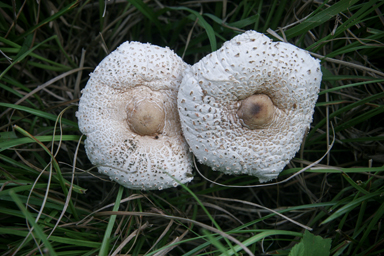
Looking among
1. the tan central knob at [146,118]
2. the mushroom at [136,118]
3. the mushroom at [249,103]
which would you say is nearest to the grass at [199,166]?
the mushroom at [136,118]

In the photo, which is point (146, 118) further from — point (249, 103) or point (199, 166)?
point (199, 166)

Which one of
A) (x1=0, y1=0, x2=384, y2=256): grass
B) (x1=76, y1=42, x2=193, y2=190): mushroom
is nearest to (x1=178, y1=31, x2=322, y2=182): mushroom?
(x1=76, y1=42, x2=193, y2=190): mushroom

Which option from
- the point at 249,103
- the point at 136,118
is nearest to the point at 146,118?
the point at 136,118

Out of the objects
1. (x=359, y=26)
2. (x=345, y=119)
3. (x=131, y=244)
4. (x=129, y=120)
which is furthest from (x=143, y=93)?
(x=359, y=26)

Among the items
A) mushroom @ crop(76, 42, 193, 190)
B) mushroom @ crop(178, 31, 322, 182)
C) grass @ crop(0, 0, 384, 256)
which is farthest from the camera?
A: grass @ crop(0, 0, 384, 256)

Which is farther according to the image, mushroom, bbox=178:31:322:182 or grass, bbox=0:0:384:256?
grass, bbox=0:0:384:256

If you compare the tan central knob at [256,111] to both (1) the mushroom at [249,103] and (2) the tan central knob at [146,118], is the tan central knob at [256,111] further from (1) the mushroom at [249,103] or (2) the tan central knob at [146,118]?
(2) the tan central knob at [146,118]

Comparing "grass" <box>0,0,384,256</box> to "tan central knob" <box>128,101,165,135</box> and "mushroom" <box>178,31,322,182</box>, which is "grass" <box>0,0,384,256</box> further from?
"tan central knob" <box>128,101,165,135</box>
